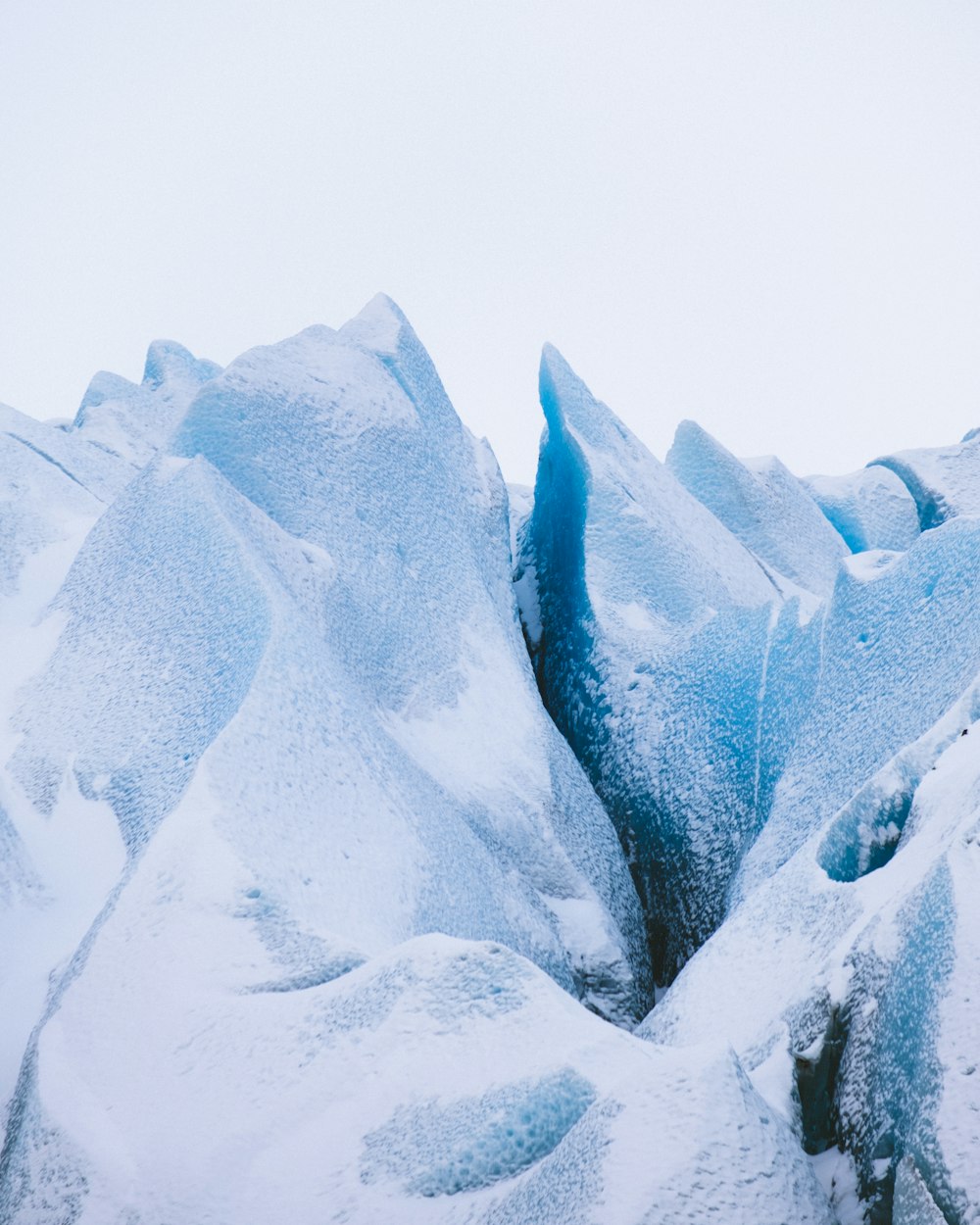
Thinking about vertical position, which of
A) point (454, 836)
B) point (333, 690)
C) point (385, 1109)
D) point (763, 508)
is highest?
point (333, 690)

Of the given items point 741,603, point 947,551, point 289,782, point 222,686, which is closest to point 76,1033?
point 289,782

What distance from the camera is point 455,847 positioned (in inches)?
176

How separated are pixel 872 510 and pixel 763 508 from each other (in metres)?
2.49

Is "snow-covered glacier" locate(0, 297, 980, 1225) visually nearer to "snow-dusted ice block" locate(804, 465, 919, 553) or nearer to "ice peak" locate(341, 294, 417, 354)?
"ice peak" locate(341, 294, 417, 354)

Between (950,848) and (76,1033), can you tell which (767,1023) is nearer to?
(950,848)

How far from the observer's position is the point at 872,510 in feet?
37.9

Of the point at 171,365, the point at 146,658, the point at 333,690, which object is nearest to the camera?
the point at 333,690

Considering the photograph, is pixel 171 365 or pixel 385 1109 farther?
pixel 171 365

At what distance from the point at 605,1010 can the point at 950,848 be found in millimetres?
2627

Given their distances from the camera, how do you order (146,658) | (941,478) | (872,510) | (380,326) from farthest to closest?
(872,510)
(941,478)
(380,326)
(146,658)

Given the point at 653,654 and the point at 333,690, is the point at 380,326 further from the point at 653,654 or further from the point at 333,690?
the point at 333,690

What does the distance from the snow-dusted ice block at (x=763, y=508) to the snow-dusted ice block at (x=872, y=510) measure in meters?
1.04

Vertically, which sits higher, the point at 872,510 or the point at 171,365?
the point at 171,365

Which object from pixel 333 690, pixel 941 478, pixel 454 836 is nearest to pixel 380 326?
pixel 333 690
